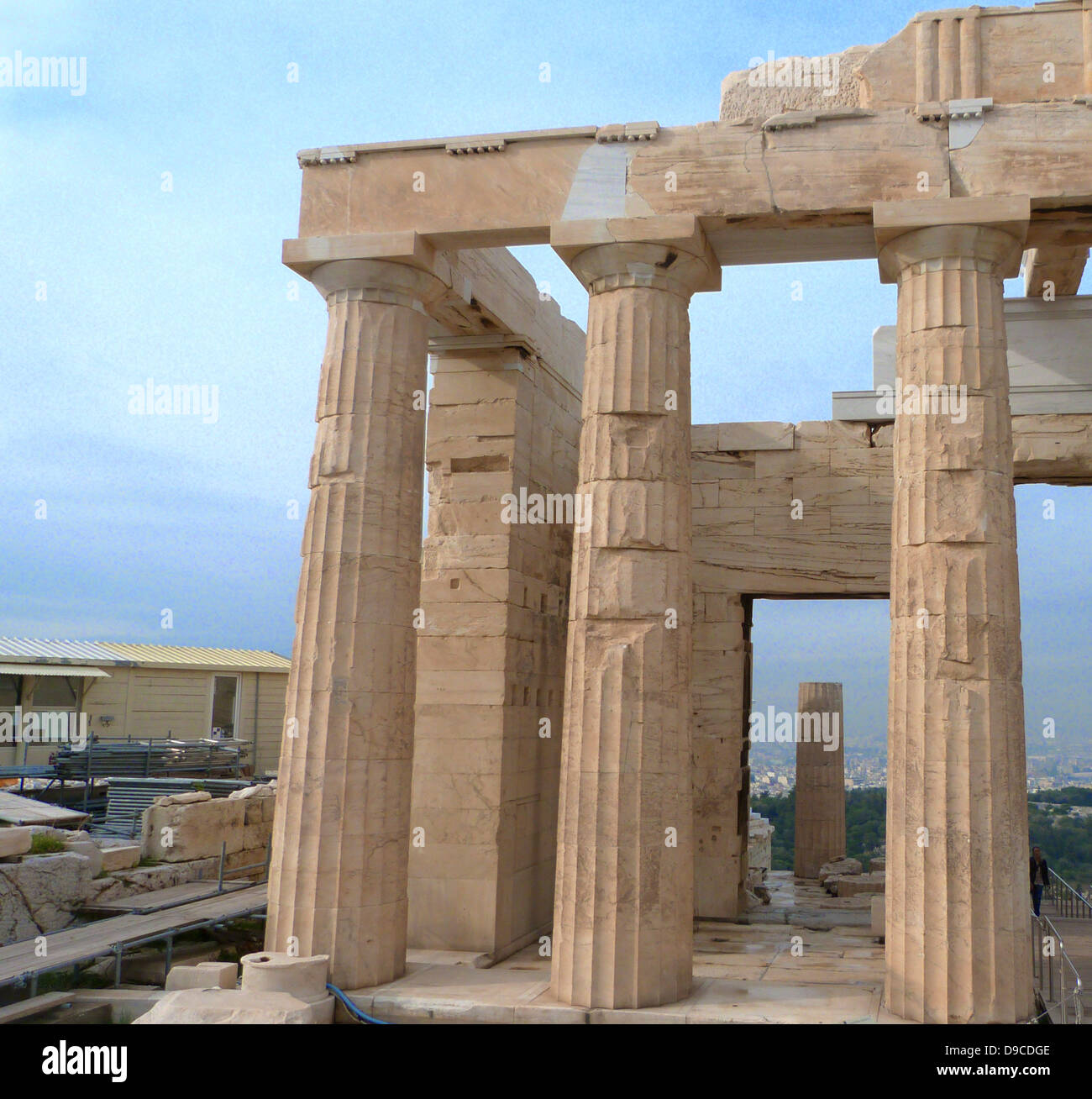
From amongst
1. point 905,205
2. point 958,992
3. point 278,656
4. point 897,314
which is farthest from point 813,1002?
point 278,656

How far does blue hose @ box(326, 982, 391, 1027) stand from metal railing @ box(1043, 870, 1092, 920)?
1252 centimetres

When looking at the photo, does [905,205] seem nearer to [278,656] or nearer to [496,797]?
[496,797]

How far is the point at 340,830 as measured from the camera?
11.7 metres

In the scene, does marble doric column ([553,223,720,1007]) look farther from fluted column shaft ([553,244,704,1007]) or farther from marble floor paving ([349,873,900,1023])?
marble floor paving ([349,873,900,1023])

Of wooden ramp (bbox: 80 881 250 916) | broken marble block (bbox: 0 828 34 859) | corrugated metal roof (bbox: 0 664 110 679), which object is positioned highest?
corrugated metal roof (bbox: 0 664 110 679)

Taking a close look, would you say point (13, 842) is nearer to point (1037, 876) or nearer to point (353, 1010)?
point (353, 1010)

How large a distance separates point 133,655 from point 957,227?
27.2 metres

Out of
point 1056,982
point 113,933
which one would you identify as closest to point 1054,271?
point 1056,982

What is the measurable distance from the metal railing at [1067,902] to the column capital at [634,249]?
41.6ft

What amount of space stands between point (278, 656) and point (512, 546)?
88.8 feet

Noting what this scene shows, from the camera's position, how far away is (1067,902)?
2102cm

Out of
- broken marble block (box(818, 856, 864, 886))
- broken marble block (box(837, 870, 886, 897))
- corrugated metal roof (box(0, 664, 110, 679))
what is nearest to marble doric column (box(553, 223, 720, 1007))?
broken marble block (box(837, 870, 886, 897))

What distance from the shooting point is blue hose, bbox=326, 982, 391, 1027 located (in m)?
10.7
